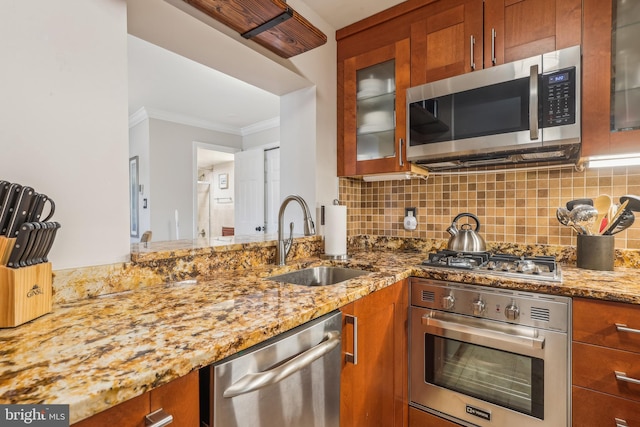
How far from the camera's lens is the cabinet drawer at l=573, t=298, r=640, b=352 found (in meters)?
1.06

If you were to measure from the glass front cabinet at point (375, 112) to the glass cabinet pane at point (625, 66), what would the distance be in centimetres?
92

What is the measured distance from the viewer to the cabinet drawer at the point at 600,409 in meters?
1.05

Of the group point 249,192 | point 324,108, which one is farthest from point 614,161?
point 249,192

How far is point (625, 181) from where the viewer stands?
1.53 m

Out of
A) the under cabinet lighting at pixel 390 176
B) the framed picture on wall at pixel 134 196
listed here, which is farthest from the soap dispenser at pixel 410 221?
the framed picture on wall at pixel 134 196

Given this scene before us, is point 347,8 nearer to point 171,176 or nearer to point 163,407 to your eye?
point 163,407

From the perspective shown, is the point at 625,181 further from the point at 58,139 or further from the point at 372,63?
the point at 58,139

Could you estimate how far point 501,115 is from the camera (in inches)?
59.9

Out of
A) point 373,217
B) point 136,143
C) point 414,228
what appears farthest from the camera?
point 136,143

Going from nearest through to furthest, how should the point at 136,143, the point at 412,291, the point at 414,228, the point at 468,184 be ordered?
the point at 412,291
the point at 468,184
the point at 414,228
the point at 136,143

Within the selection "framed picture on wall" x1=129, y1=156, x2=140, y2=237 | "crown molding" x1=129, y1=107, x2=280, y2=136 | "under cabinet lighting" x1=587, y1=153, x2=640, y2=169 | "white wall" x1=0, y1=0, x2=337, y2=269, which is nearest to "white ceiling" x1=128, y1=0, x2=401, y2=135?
"crown molding" x1=129, y1=107, x2=280, y2=136

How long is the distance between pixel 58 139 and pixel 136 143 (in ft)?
11.7

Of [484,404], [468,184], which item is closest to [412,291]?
[484,404]

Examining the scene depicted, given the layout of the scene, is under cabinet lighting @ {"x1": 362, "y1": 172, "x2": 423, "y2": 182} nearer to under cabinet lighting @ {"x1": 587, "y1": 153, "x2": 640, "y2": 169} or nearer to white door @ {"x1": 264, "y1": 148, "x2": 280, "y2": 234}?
under cabinet lighting @ {"x1": 587, "y1": 153, "x2": 640, "y2": 169}
